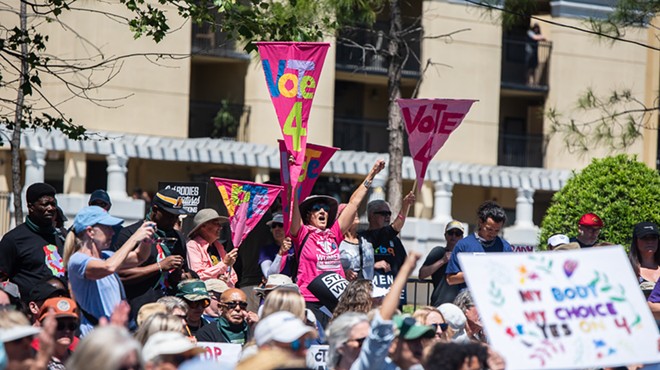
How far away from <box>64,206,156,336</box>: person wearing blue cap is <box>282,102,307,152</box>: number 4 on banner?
Result: 9.71 feet

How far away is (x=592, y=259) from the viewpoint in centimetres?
734

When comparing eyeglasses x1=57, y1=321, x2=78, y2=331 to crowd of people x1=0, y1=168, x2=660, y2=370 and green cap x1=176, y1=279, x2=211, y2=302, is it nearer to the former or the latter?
crowd of people x1=0, y1=168, x2=660, y2=370

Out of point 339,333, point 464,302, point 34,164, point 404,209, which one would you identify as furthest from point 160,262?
point 34,164

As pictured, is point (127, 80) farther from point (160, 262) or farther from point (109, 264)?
point (109, 264)

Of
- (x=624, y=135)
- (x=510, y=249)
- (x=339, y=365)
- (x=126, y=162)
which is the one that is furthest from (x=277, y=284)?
(x=126, y=162)

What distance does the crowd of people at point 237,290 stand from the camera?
21.5 ft

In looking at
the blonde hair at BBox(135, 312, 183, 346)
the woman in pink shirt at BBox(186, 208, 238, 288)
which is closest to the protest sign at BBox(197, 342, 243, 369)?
the blonde hair at BBox(135, 312, 183, 346)

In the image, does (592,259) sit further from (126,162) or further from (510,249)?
(126,162)

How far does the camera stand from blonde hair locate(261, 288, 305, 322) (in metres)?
7.72

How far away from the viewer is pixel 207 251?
447 inches

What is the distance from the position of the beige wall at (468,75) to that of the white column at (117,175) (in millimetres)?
7867

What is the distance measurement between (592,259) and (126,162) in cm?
2092

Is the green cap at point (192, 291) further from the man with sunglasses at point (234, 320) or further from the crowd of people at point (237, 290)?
the man with sunglasses at point (234, 320)

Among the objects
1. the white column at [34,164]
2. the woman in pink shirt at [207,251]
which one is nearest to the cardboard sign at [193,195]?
the woman in pink shirt at [207,251]
